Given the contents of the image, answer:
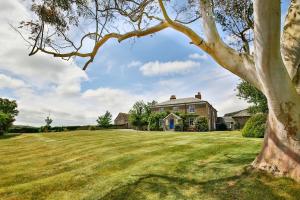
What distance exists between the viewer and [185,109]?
189 ft

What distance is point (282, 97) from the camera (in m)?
6.75

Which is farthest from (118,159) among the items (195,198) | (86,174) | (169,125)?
(169,125)

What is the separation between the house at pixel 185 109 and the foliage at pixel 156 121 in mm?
616

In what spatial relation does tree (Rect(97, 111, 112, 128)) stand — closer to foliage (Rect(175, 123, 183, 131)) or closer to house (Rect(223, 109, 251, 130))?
foliage (Rect(175, 123, 183, 131))

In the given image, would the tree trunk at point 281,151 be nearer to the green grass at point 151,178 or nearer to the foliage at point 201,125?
the green grass at point 151,178

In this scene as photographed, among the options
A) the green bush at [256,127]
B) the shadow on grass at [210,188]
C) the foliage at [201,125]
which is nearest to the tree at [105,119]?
the foliage at [201,125]

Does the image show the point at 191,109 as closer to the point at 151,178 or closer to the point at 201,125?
the point at 201,125

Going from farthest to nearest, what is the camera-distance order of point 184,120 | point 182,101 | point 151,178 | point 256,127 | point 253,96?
1. point 182,101
2. point 184,120
3. point 253,96
4. point 256,127
5. point 151,178

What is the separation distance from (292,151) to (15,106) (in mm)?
65512

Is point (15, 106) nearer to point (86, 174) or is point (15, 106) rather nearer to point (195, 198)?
point (86, 174)

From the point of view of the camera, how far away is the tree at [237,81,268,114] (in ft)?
136

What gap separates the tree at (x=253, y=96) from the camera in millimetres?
41469

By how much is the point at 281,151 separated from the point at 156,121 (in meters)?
46.5

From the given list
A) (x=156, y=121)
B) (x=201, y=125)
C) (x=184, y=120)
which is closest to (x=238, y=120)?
(x=184, y=120)
